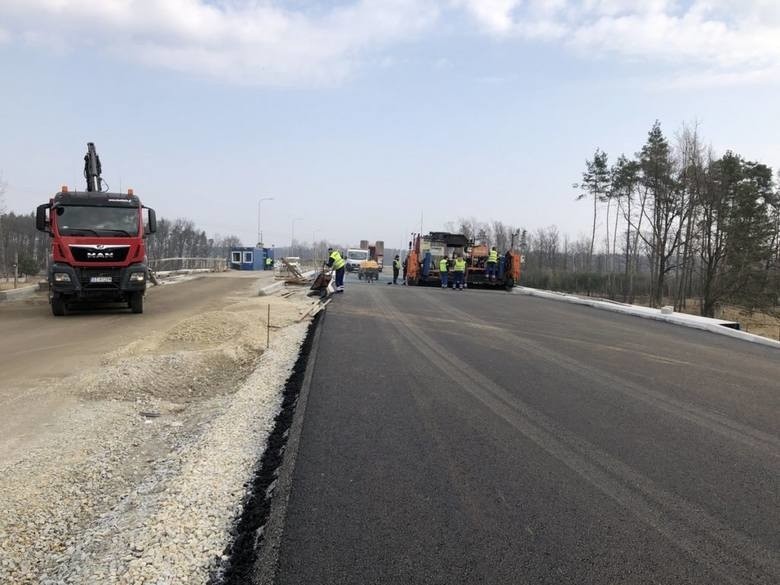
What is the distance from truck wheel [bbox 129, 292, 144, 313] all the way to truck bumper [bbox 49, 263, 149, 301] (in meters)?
0.44

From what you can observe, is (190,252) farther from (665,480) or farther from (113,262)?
(665,480)

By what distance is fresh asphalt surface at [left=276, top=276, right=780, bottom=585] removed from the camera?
3053mm

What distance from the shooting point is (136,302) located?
610 inches

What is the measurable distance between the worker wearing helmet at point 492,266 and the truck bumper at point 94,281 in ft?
64.7

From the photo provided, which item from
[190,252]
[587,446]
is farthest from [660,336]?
[190,252]

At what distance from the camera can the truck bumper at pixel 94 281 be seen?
1391 cm

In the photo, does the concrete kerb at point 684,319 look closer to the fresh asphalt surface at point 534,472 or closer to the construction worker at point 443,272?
the fresh asphalt surface at point 534,472

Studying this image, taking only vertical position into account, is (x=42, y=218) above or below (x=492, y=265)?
above

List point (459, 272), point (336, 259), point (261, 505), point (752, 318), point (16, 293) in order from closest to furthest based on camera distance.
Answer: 1. point (261, 505)
2. point (16, 293)
3. point (336, 259)
4. point (459, 272)
5. point (752, 318)

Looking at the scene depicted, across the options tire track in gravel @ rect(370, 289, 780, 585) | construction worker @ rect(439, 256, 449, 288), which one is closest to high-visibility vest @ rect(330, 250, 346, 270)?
construction worker @ rect(439, 256, 449, 288)

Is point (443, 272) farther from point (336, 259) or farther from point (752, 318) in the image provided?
point (752, 318)

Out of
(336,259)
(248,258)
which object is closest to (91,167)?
(336,259)

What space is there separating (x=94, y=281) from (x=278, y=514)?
12.9 metres

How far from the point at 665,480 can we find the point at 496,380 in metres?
3.27
